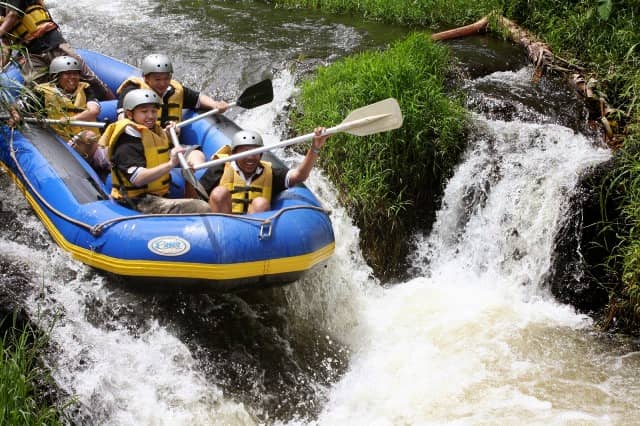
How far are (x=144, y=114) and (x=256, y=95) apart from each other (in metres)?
1.02

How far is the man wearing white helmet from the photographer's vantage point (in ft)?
16.7

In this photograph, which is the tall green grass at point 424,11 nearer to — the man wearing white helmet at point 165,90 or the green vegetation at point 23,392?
the man wearing white helmet at point 165,90

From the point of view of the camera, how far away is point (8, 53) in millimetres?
4023

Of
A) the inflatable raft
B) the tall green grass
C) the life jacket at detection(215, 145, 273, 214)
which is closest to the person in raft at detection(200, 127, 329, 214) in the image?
the life jacket at detection(215, 145, 273, 214)

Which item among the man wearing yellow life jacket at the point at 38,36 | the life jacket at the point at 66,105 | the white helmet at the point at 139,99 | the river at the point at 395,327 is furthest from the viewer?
the man wearing yellow life jacket at the point at 38,36

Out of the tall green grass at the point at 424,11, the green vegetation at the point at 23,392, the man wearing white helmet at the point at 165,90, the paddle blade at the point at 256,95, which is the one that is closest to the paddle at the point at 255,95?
Result: the paddle blade at the point at 256,95

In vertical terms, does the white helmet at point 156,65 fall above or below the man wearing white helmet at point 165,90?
above

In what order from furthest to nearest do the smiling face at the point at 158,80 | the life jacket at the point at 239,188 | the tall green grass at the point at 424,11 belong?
the tall green grass at the point at 424,11 → the smiling face at the point at 158,80 → the life jacket at the point at 239,188

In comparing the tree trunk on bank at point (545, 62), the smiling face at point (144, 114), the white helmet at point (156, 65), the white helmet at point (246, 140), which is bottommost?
the tree trunk on bank at point (545, 62)

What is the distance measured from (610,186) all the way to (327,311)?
206 centimetres

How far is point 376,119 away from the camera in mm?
4281

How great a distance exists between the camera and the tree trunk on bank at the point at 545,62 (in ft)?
19.6

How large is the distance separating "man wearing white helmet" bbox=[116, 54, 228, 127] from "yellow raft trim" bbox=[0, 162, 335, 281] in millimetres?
1290

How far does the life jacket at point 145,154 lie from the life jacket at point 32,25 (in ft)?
6.16
